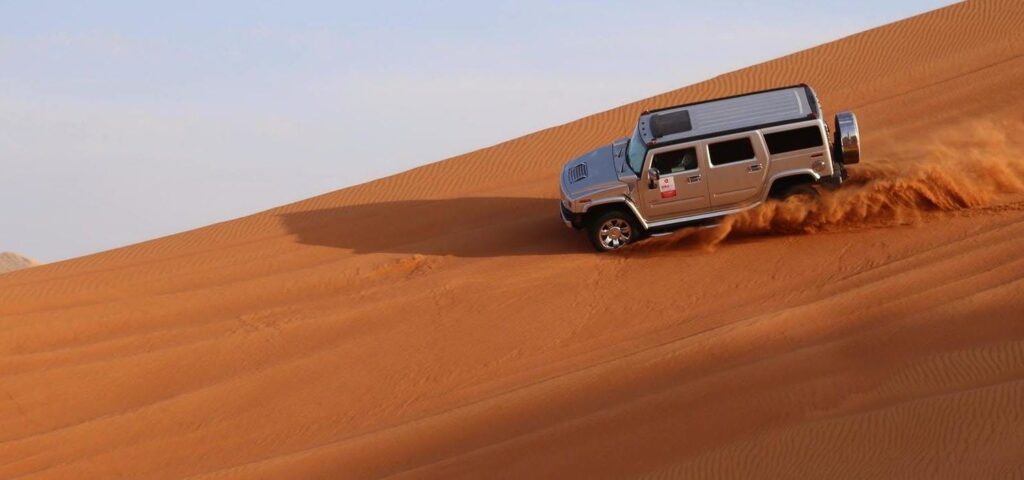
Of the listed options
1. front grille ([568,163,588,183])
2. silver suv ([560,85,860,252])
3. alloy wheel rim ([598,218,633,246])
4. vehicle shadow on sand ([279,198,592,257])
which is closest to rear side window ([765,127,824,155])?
silver suv ([560,85,860,252])

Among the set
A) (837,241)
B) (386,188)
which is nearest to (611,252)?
(837,241)

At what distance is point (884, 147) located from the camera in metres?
17.7

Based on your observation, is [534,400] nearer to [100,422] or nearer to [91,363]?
[100,422]

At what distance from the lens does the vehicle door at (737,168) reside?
49.2 ft

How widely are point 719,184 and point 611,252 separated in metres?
1.81

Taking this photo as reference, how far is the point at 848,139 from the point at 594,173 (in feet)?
10.8

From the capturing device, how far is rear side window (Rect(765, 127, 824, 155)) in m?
14.8

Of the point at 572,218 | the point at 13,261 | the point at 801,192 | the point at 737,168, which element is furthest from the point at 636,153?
the point at 13,261

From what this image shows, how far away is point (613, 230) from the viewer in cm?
1585

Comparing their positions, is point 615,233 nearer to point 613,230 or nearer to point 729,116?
point 613,230

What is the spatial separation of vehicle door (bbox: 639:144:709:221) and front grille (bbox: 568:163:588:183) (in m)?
0.99

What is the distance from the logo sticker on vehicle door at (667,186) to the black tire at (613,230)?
0.55 meters

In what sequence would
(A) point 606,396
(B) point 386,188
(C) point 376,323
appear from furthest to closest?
(B) point 386,188
(C) point 376,323
(A) point 606,396

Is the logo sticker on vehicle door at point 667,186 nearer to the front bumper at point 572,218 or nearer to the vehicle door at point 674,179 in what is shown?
the vehicle door at point 674,179
